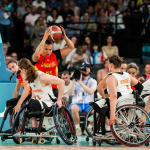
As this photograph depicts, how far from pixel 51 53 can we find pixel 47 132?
1.42m

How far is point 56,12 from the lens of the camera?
1059 centimetres

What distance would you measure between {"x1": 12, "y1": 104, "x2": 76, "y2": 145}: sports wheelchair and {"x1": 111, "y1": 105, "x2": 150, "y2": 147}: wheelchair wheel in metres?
0.76

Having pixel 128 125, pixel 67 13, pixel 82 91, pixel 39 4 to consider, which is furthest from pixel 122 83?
pixel 39 4

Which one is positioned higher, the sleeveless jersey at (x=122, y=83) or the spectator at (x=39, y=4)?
the spectator at (x=39, y=4)

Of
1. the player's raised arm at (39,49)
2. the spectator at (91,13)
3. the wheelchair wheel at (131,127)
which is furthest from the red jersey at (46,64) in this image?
the spectator at (91,13)

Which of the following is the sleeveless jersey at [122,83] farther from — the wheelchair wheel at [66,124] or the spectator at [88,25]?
the spectator at [88,25]

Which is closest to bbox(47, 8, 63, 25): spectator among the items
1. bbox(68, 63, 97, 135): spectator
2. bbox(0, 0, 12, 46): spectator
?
bbox(0, 0, 12, 46): spectator

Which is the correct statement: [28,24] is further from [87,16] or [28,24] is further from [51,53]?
[51,53]

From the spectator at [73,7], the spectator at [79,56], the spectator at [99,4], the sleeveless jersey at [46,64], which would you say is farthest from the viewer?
the spectator at [99,4]

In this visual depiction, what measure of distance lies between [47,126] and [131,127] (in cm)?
134

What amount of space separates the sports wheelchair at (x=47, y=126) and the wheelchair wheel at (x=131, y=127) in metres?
0.76

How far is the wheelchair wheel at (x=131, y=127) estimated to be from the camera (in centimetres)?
467

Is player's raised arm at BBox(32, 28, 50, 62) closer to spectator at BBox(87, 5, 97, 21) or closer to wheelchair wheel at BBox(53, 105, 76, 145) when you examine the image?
wheelchair wheel at BBox(53, 105, 76, 145)

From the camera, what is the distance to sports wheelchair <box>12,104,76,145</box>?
4707 millimetres
